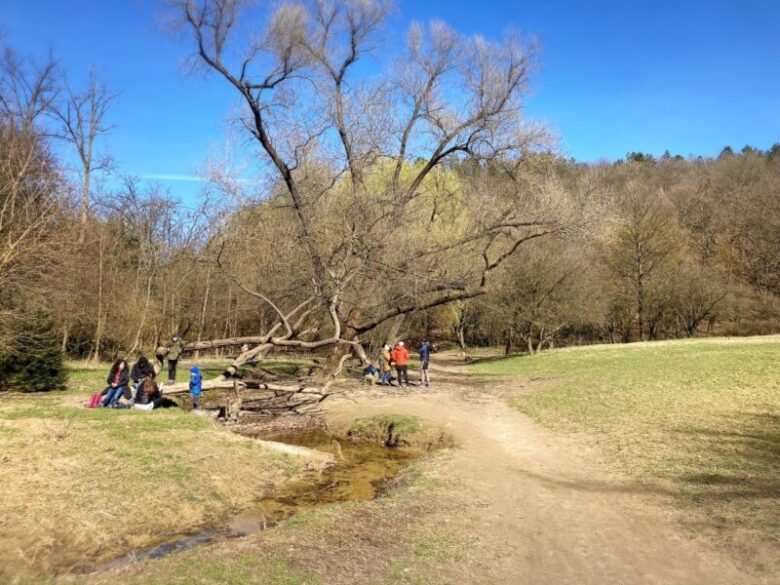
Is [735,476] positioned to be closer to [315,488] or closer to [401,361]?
[315,488]

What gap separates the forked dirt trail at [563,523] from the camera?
5590 millimetres

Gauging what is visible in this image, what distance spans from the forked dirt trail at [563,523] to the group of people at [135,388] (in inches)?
279

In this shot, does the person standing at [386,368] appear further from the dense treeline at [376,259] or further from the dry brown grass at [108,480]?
the dry brown grass at [108,480]

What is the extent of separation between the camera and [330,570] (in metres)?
5.41

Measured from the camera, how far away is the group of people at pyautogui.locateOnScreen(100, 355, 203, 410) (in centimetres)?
1252

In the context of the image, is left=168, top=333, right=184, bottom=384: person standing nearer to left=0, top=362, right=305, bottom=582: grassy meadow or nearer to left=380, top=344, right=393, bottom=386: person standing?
left=0, top=362, right=305, bottom=582: grassy meadow

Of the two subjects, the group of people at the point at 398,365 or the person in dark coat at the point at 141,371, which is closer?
the person in dark coat at the point at 141,371

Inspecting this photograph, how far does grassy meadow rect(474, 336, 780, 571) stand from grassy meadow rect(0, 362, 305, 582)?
20.0 ft

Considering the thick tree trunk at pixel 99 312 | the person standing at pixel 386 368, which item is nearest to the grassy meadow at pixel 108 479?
the person standing at pixel 386 368

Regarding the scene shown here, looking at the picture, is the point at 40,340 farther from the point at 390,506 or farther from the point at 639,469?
the point at 639,469

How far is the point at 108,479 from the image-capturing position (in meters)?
7.81

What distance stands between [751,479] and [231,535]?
7.41 meters

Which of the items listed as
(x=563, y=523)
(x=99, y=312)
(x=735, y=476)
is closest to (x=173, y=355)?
(x=99, y=312)

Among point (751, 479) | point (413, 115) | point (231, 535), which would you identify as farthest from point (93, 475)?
point (413, 115)
